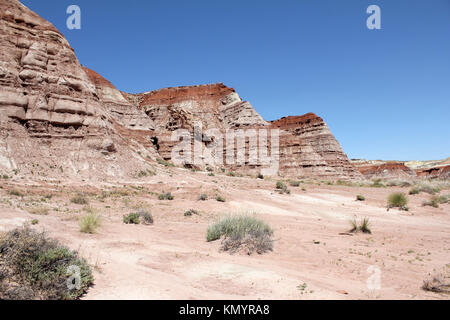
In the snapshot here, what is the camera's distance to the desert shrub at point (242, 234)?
7262mm

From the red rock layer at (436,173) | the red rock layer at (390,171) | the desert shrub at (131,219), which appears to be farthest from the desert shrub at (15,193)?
the red rock layer at (436,173)

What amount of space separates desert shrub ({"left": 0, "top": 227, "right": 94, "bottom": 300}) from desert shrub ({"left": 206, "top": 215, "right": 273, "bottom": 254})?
3.76 m

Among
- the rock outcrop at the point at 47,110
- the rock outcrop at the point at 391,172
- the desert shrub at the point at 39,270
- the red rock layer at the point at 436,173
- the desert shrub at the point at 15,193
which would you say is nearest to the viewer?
the desert shrub at the point at 39,270

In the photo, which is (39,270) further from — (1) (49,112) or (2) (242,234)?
(1) (49,112)

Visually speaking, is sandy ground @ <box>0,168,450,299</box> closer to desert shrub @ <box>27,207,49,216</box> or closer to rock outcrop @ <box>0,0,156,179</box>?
desert shrub @ <box>27,207,49,216</box>

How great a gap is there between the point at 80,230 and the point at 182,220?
4.88 metres

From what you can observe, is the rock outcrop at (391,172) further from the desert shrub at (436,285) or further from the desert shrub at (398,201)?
the desert shrub at (436,285)

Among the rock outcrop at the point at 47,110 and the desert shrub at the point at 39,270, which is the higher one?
the rock outcrop at the point at 47,110

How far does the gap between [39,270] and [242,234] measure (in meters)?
4.72

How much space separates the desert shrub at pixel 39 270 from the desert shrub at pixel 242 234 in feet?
12.3

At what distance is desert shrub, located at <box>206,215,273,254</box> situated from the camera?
726cm

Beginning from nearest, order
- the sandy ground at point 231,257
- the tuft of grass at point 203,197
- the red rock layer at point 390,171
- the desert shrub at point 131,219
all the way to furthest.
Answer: the sandy ground at point 231,257 < the desert shrub at point 131,219 < the tuft of grass at point 203,197 < the red rock layer at point 390,171

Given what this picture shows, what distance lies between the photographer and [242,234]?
24.9 feet
